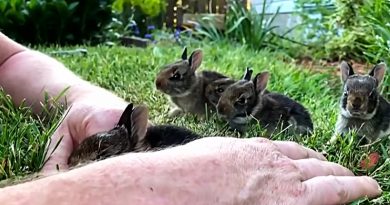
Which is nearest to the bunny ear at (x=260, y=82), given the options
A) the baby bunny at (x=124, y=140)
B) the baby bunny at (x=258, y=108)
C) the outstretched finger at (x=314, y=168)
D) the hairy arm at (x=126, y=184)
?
the baby bunny at (x=258, y=108)

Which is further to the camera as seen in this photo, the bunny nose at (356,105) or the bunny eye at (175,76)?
the bunny eye at (175,76)

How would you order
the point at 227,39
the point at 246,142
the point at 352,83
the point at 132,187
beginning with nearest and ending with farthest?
the point at 132,187, the point at 246,142, the point at 352,83, the point at 227,39

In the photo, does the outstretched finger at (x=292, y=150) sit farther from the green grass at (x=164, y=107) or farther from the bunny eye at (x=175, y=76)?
the bunny eye at (x=175, y=76)

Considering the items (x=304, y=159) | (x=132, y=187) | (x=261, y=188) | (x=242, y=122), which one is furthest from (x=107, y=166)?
(x=242, y=122)

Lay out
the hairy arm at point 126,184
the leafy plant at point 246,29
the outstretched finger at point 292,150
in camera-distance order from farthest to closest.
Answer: the leafy plant at point 246,29 < the outstretched finger at point 292,150 < the hairy arm at point 126,184

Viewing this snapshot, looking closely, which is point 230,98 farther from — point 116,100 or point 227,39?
point 227,39

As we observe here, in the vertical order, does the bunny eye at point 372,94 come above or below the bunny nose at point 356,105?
above

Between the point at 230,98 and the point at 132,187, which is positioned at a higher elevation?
the point at 132,187

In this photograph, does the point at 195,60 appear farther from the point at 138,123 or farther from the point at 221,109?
the point at 138,123
